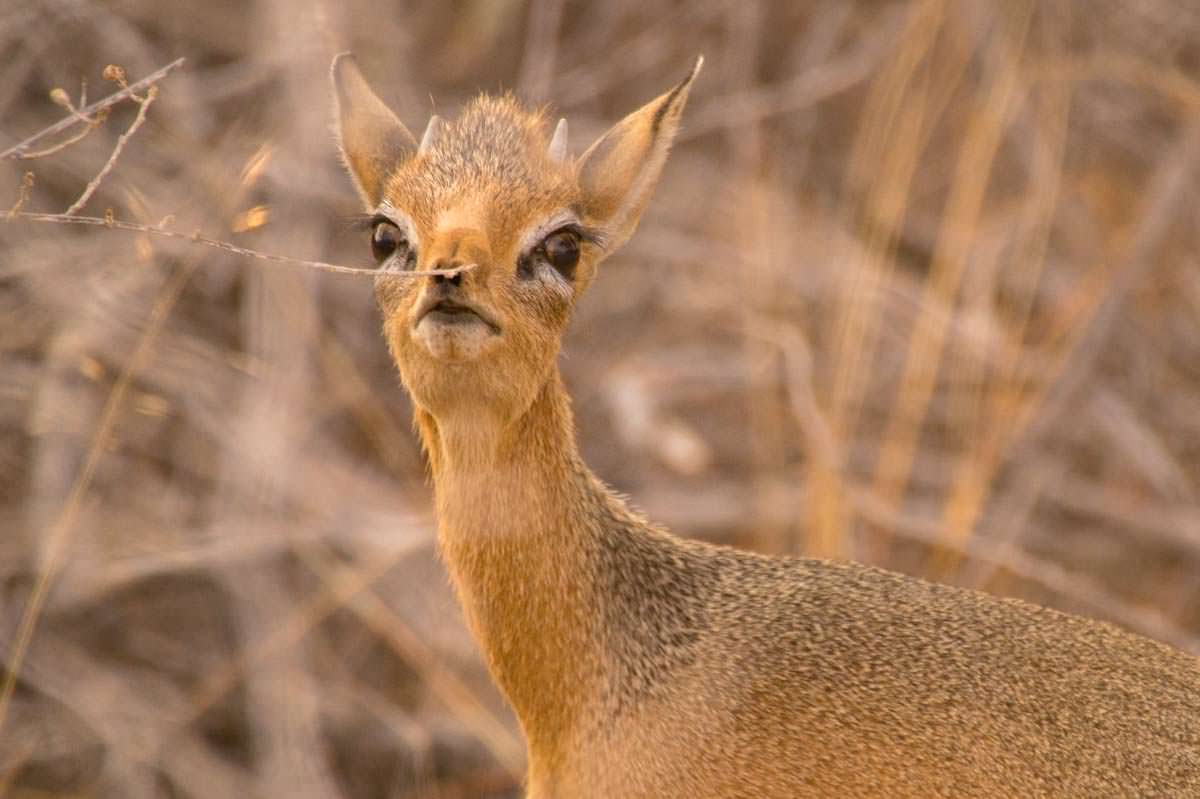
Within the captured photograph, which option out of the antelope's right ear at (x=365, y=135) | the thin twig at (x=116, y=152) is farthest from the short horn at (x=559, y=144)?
the thin twig at (x=116, y=152)

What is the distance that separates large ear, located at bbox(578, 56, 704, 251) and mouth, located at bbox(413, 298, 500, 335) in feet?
1.71

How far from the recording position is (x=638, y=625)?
339 centimetres

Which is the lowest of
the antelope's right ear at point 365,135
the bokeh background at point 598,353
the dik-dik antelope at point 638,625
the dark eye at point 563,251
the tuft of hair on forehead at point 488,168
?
the dik-dik antelope at point 638,625

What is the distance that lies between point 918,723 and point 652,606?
1.76 ft

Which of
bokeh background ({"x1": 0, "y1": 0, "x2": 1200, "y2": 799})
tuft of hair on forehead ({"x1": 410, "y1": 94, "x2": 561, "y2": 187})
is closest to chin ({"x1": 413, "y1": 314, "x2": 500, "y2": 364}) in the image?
tuft of hair on forehead ({"x1": 410, "y1": 94, "x2": 561, "y2": 187})

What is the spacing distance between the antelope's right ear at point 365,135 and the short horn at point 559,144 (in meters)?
0.32

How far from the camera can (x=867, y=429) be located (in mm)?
6848

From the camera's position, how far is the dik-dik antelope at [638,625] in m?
3.20

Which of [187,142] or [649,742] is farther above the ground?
[187,142]

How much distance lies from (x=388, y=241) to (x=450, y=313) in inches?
15.7

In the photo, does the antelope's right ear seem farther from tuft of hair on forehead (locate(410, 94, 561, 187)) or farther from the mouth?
the mouth

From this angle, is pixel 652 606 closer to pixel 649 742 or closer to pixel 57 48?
pixel 649 742

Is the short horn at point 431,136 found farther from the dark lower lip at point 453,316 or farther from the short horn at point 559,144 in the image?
the dark lower lip at point 453,316

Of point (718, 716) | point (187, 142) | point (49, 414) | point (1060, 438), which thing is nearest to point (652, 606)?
point (718, 716)
